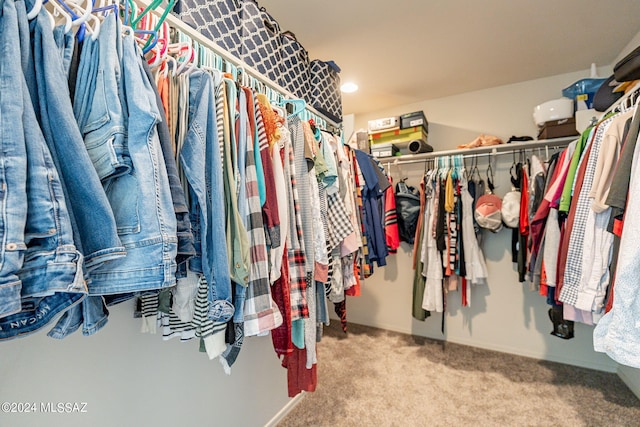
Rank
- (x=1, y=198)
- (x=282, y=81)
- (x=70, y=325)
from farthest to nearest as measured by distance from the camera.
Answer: (x=282, y=81)
(x=70, y=325)
(x=1, y=198)

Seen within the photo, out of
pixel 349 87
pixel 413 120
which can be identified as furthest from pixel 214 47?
pixel 413 120

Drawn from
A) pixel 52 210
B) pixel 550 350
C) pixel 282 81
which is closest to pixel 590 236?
pixel 282 81

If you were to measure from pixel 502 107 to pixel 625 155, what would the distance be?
1.84 m

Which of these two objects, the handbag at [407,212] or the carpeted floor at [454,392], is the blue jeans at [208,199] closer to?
the carpeted floor at [454,392]

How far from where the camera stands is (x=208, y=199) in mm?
672

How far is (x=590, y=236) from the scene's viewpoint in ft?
3.62

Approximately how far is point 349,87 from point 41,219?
2.51 metres

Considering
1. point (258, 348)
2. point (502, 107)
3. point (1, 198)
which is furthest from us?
point (502, 107)

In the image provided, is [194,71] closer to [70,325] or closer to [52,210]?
[52,210]

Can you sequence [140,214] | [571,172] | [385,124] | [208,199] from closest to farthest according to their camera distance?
[140,214]
[208,199]
[571,172]
[385,124]

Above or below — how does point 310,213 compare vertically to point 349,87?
below

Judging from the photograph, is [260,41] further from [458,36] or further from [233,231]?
[458,36]

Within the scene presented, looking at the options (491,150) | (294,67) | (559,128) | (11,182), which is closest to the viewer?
(11,182)

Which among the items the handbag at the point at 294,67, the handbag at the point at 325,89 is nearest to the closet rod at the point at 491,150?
the handbag at the point at 325,89
